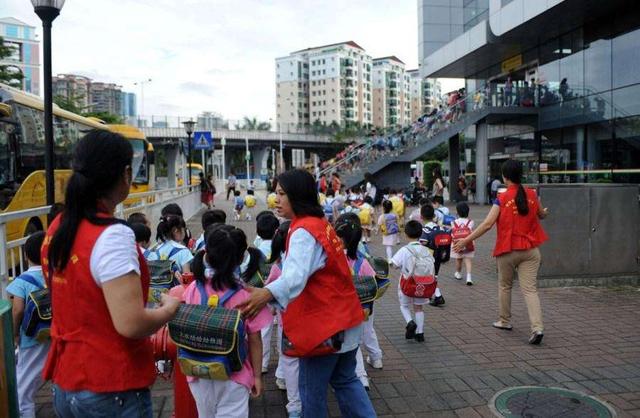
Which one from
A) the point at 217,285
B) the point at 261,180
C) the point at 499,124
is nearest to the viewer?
the point at 217,285

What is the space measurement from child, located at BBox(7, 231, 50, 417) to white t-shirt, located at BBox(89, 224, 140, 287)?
6.80ft

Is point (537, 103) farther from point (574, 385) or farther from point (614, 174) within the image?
point (574, 385)

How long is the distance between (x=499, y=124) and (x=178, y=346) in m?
25.8

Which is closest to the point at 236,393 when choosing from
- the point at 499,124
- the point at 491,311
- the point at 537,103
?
the point at 491,311

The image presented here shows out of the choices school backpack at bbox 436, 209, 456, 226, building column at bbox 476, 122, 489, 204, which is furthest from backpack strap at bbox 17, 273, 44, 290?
building column at bbox 476, 122, 489, 204

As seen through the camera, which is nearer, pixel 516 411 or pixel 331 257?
pixel 331 257

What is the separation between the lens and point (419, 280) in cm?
561

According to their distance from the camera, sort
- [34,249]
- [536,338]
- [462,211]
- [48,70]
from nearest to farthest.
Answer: [34,249] < [536,338] < [48,70] < [462,211]

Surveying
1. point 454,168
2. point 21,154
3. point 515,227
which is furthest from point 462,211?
point 454,168

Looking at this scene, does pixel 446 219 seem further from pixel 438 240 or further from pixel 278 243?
pixel 278 243

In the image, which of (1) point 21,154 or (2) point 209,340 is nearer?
(2) point 209,340

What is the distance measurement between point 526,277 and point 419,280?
1183mm

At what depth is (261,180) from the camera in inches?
2606

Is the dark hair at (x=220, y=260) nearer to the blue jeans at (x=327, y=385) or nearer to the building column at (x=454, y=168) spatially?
the blue jeans at (x=327, y=385)
